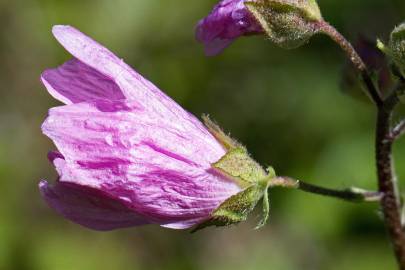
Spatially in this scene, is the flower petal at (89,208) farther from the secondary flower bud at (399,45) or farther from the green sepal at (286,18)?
the secondary flower bud at (399,45)

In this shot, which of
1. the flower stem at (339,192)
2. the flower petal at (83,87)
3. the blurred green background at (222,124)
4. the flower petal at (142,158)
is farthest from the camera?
the blurred green background at (222,124)

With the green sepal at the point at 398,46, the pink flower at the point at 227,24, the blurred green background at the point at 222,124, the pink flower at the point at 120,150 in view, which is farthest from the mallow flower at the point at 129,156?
the blurred green background at the point at 222,124

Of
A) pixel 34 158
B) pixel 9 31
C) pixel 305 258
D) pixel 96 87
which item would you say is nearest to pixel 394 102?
pixel 96 87

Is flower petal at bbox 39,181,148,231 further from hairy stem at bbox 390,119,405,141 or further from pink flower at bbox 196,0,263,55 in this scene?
hairy stem at bbox 390,119,405,141

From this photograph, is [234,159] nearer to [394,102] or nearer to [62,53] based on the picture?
[394,102]

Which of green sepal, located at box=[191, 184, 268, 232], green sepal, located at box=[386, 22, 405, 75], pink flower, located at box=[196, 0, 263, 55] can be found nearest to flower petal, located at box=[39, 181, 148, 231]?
green sepal, located at box=[191, 184, 268, 232]

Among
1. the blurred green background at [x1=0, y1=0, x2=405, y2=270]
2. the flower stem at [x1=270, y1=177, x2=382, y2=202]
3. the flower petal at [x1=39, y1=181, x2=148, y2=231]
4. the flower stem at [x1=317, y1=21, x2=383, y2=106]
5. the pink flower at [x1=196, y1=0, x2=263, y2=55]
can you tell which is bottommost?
the blurred green background at [x1=0, y1=0, x2=405, y2=270]

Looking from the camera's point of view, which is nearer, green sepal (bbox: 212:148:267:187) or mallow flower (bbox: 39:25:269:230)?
mallow flower (bbox: 39:25:269:230)
